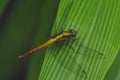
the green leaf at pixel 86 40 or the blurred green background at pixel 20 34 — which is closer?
the green leaf at pixel 86 40

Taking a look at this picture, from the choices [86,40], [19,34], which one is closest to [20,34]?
[19,34]

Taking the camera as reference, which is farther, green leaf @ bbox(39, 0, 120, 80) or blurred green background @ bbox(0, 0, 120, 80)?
blurred green background @ bbox(0, 0, 120, 80)

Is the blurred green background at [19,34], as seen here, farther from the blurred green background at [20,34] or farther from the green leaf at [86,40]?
the green leaf at [86,40]

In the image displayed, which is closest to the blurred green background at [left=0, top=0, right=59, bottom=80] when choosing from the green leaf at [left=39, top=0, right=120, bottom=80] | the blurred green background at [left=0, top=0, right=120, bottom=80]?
the blurred green background at [left=0, top=0, right=120, bottom=80]

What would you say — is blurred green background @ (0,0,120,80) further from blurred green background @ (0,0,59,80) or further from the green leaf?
the green leaf

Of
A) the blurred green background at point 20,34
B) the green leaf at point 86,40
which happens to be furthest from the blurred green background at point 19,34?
the green leaf at point 86,40
